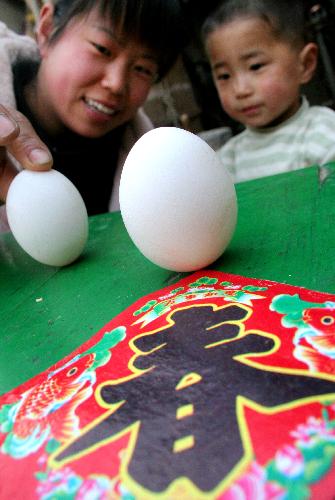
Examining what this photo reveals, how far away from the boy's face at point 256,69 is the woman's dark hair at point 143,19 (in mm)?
144

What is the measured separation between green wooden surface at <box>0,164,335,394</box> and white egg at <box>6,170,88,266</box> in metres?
0.05

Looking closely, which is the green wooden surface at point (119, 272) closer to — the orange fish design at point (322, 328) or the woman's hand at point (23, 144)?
the orange fish design at point (322, 328)

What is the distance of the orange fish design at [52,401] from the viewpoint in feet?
1.02

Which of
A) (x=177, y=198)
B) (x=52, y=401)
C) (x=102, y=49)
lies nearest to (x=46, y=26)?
(x=102, y=49)

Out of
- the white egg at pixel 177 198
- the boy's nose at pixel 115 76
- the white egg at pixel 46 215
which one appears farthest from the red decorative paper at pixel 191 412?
the boy's nose at pixel 115 76

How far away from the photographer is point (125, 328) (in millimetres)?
423

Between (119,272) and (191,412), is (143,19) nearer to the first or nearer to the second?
(119,272)

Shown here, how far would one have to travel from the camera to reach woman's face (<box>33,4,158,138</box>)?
1075 millimetres

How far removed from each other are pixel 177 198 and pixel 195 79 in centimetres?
255

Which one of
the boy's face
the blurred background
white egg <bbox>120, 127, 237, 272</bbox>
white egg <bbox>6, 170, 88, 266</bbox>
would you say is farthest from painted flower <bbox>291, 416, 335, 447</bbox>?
the blurred background

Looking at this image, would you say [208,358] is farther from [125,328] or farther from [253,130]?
[253,130]

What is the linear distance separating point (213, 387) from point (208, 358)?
3 cm

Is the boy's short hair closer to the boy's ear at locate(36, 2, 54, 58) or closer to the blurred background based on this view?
the boy's ear at locate(36, 2, 54, 58)

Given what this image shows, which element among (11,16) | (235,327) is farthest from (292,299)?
(11,16)
